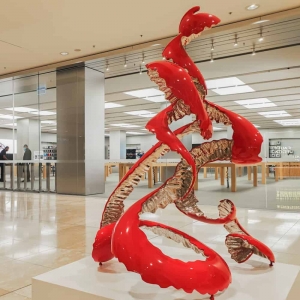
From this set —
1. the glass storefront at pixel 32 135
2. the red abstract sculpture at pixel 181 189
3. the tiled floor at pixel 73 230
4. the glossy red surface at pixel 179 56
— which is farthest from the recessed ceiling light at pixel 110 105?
the glossy red surface at pixel 179 56

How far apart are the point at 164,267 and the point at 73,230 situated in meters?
2.89

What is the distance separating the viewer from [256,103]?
1067 cm

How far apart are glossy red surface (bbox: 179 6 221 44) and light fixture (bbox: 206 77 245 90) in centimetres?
676

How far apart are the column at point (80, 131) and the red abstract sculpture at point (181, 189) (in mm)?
6120

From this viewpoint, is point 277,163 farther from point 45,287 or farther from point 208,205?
point 45,287

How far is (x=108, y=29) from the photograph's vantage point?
579cm

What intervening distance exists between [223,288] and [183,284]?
0.61ft

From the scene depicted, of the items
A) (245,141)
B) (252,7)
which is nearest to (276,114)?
(252,7)

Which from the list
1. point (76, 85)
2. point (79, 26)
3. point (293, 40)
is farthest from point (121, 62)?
point (293, 40)

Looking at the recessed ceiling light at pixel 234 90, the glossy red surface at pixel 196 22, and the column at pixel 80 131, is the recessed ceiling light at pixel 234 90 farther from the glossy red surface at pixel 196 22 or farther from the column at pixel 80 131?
the glossy red surface at pixel 196 22

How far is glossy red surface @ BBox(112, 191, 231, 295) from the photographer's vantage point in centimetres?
126

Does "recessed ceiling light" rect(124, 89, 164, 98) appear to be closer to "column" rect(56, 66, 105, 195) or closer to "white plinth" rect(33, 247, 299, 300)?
"column" rect(56, 66, 105, 195)

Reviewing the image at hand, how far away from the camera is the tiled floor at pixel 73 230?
2600 mm

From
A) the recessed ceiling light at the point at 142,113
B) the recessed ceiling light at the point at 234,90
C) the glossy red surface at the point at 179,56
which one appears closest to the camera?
the glossy red surface at the point at 179,56
